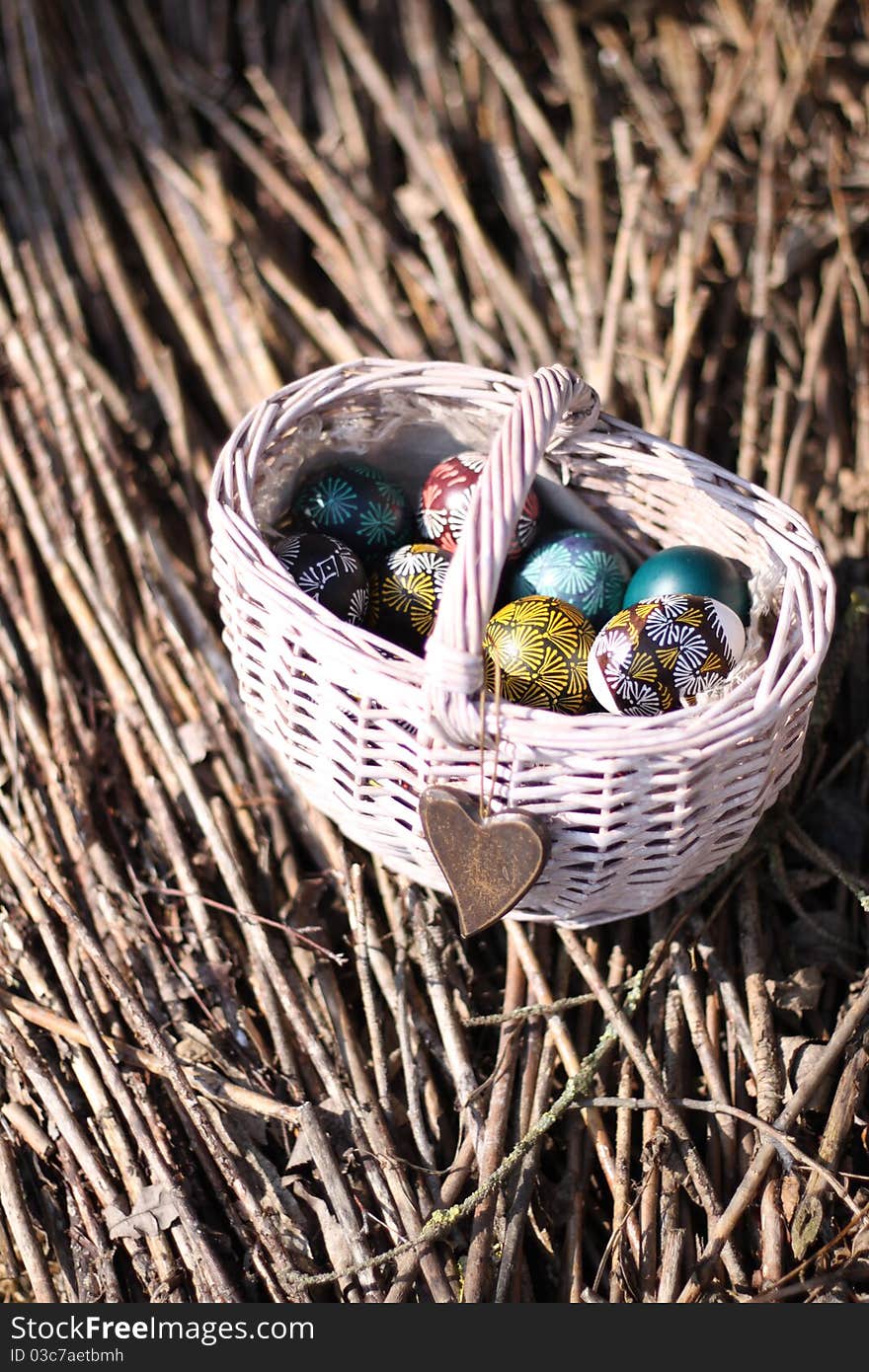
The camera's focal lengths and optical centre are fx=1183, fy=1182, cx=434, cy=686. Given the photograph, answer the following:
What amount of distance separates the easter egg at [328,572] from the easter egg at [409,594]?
0.04 meters

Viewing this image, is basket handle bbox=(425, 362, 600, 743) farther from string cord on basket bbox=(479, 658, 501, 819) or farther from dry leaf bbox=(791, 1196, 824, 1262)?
dry leaf bbox=(791, 1196, 824, 1262)

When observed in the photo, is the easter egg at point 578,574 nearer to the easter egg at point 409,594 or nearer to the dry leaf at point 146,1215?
the easter egg at point 409,594

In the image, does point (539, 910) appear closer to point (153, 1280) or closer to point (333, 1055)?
point (333, 1055)

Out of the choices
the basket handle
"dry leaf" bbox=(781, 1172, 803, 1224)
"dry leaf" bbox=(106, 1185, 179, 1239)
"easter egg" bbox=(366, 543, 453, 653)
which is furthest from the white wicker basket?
"dry leaf" bbox=(106, 1185, 179, 1239)

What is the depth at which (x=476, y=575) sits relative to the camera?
1.19 m

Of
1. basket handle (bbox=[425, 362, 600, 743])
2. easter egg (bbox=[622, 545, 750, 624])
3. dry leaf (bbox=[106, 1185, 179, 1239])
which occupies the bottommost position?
dry leaf (bbox=[106, 1185, 179, 1239])

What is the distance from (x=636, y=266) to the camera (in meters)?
2.34

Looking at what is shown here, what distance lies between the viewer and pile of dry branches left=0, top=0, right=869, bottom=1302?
143 centimetres

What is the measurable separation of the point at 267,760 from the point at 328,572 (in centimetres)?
41

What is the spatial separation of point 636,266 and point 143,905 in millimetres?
1546

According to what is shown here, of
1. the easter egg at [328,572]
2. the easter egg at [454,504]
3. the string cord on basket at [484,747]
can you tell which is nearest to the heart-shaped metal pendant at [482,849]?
the string cord on basket at [484,747]

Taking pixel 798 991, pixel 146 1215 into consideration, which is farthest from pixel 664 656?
pixel 146 1215

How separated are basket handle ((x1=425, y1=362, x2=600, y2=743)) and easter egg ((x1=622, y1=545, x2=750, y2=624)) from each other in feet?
1.13

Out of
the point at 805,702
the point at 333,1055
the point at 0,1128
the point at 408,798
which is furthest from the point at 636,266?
the point at 0,1128
